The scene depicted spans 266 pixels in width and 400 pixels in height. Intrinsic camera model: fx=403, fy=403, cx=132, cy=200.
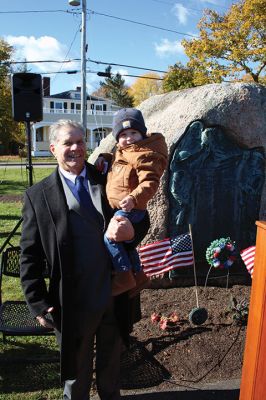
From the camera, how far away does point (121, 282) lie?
222 centimetres

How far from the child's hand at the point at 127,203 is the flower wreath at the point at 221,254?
209 centimetres

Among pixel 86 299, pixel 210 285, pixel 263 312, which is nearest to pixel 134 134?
pixel 86 299

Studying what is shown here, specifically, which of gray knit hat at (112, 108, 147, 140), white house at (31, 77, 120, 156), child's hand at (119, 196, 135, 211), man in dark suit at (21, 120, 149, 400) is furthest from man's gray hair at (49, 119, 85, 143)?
white house at (31, 77, 120, 156)

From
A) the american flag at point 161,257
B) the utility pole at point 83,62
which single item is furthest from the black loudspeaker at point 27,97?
the utility pole at point 83,62

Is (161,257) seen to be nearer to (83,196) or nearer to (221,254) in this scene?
(221,254)

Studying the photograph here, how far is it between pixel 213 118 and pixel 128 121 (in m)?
2.23

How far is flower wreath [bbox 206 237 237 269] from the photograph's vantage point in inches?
156

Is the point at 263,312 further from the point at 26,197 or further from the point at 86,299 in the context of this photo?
the point at 26,197

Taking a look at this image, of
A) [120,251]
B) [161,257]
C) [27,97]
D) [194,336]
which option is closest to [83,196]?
[120,251]

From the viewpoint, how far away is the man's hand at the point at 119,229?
2.05 metres

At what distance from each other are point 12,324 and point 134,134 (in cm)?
170

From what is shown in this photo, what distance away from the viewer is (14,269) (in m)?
3.61

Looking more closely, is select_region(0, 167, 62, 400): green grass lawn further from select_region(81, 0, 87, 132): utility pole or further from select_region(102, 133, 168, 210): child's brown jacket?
select_region(81, 0, 87, 132): utility pole

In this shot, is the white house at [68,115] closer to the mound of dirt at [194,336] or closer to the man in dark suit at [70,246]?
the mound of dirt at [194,336]
